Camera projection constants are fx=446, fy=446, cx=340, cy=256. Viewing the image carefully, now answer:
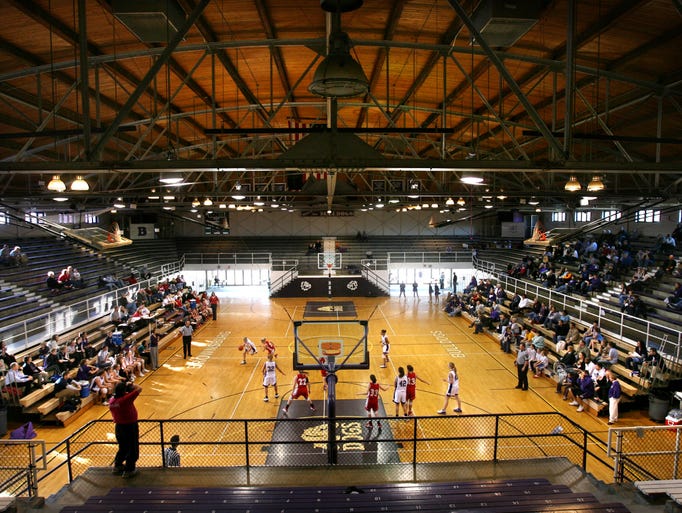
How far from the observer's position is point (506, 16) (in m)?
7.13

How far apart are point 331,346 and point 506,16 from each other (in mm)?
9836

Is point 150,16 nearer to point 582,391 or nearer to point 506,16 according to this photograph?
point 506,16

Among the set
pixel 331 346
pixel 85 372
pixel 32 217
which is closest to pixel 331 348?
pixel 331 346

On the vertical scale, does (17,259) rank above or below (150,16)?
below

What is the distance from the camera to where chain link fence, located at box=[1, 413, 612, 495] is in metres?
9.29

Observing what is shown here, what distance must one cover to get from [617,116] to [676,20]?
20.8 feet

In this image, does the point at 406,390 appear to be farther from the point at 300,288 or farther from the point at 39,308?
the point at 300,288

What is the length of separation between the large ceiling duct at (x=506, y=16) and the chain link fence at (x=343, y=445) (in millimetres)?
7028

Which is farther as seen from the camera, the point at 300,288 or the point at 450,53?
the point at 300,288

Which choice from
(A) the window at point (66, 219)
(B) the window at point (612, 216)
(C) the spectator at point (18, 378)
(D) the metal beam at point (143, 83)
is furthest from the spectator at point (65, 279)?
(B) the window at point (612, 216)

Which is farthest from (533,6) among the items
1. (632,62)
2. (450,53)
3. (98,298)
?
(98,298)

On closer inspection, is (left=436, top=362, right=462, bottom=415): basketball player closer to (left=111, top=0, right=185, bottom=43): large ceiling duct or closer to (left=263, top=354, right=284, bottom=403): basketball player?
(left=263, top=354, right=284, bottom=403): basketball player

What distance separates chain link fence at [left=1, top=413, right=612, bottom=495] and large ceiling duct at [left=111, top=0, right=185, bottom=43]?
731 centimetres

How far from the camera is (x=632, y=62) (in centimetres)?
991
